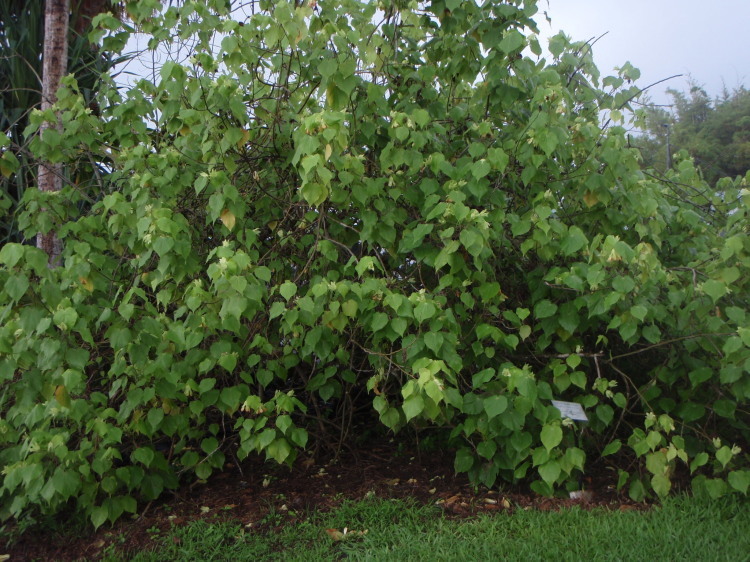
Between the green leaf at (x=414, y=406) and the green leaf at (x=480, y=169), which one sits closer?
the green leaf at (x=414, y=406)

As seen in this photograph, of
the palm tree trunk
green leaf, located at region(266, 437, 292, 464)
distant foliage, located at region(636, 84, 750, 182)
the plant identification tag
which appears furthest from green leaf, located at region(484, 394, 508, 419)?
distant foliage, located at region(636, 84, 750, 182)

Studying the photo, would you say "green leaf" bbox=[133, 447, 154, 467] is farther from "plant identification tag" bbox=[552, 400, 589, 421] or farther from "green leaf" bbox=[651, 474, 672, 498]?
"green leaf" bbox=[651, 474, 672, 498]

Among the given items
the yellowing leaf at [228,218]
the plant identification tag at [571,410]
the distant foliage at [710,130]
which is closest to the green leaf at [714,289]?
the plant identification tag at [571,410]

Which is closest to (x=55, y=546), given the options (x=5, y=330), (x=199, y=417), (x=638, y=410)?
(x=199, y=417)

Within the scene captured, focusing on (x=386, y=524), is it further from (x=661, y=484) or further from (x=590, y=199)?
(x=590, y=199)

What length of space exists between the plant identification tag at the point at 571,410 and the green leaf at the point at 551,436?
5.9 inches

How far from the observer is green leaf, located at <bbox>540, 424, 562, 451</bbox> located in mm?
3293

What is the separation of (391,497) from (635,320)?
5.02ft

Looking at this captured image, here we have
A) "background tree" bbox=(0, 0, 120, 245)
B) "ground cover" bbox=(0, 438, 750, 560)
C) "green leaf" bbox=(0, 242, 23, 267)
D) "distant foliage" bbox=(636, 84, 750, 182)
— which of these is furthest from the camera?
"distant foliage" bbox=(636, 84, 750, 182)

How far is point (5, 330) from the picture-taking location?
2.86 metres

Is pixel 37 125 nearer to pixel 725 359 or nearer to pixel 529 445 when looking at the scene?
pixel 529 445

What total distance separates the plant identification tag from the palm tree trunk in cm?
292

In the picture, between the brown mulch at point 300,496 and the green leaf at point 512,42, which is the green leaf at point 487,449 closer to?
the brown mulch at point 300,496

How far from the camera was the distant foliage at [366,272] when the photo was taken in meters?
3.14
